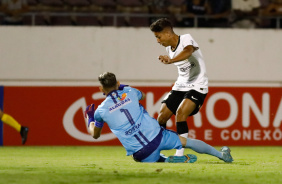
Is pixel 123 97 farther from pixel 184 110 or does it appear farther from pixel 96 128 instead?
pixel 184 110

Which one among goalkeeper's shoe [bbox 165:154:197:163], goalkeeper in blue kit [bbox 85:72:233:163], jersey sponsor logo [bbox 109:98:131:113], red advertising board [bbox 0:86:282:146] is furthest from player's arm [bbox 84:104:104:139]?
red advertising board [bbox 0:86:282:146]

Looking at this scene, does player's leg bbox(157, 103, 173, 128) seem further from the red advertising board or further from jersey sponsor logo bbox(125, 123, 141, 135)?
the red advertising board

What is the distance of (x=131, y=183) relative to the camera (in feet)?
18.1

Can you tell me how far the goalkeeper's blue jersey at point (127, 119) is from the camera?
7.04 meters

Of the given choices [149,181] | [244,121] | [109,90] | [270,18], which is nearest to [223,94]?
[244,121]

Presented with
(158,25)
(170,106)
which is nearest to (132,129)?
(170,106)

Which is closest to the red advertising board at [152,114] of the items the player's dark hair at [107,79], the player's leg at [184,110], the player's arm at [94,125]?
the player's leg at [184,110]

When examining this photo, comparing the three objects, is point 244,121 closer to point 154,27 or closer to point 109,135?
point 109,135

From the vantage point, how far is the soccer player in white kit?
8.01 meters

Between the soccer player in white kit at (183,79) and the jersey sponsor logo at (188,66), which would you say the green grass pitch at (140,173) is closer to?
the soccer player in white kit at (183,79)

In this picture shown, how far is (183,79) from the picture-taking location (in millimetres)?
8352

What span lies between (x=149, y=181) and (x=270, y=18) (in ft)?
28.6

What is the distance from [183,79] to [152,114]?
450 centimetres

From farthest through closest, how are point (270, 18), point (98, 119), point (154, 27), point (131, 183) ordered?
point (270, 18), point (154, 27), point (98, 119), point (131, 183)
